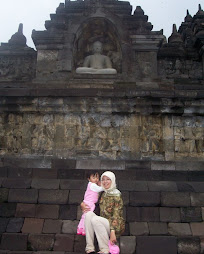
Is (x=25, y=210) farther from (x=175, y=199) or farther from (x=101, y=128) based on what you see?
(x=101, y=128)

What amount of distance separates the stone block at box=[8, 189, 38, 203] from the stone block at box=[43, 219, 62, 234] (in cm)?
79

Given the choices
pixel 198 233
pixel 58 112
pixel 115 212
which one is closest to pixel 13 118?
pixel 58 112

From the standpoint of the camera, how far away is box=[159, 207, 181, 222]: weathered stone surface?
6.95m

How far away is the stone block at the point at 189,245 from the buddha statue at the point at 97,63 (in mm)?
6814

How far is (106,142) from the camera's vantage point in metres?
10.0

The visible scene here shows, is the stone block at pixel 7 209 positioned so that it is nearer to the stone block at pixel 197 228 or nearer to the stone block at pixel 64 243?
the stone block at pixel 64 243

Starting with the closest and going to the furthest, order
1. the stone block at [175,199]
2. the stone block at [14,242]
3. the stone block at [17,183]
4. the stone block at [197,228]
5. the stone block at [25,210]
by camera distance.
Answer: the stone block at [14,242] < the stone block at [197,228] < the stone block at [25,210] < the stone block at [175,199] < the stone block at [17,183]

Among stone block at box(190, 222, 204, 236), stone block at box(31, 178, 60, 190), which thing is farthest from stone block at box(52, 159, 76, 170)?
stone block at box(190, 222, 204, 236)

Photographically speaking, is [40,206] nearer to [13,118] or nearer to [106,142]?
[106,142]

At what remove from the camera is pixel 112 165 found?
9297 millimetres

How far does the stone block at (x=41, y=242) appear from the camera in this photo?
247 inches

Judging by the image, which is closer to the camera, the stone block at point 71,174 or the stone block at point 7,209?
the stone block at point 7,209

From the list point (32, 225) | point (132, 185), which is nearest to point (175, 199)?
point (132, 185)

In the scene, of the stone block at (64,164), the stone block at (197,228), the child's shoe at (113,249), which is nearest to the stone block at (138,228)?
the stone block at (197,228)
